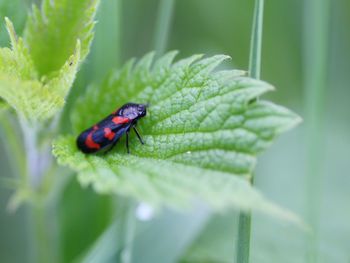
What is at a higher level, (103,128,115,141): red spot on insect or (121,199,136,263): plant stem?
(103,128,115,141): red spot on insect

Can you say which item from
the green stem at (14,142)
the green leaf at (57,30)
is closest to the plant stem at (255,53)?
the green leaf at (57,30)

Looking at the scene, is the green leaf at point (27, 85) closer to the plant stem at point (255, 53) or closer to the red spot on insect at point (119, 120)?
the red spot on insect at point (119, 120)

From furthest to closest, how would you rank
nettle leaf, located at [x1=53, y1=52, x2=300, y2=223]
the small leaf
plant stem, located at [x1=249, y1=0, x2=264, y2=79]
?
plant stem, located at [x1=249, y1=0, x2=264, y2=79] < the small leaf < nettle leaf, located at [x1=53, y1=52, x2=300, y2=223]

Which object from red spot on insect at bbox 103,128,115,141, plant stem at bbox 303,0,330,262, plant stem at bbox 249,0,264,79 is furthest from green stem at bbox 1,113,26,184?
plant stem at bbox 303,0,330,262

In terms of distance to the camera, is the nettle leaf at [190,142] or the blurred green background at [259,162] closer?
the nettle leaf at [190,142]

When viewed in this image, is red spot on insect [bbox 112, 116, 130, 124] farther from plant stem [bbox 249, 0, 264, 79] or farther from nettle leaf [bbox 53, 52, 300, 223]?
plant stem [bbox 249, 0, 264, 79]

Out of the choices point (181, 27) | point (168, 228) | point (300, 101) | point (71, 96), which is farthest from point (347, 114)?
point (71, 96)

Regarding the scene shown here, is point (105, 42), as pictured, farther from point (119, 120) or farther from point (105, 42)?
point (119, 120)
